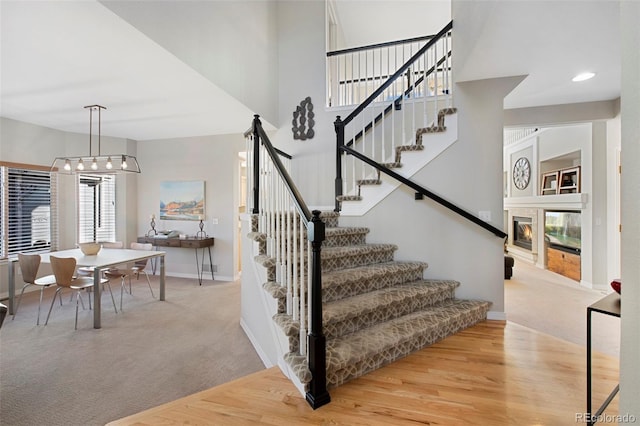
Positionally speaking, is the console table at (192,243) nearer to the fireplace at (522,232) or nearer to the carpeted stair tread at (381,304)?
the carpeted stair tread at (381,304)

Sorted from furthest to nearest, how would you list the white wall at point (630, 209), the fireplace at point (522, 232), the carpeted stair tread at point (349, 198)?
the fireplace at point (522, 232)
the carpeted stair tread at point (349, 198)
the white wall at point (630, 209)

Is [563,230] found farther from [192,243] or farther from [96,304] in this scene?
[96,304]

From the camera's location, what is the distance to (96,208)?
566cm

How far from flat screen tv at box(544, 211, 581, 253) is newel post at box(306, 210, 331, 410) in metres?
6.38

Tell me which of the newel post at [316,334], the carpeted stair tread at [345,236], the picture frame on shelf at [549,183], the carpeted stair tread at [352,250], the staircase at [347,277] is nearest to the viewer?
the newel post at [316,334]

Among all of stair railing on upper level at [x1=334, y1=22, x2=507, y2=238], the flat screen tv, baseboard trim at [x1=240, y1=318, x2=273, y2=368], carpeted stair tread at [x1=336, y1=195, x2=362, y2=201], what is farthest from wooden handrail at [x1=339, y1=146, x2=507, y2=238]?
the flat screen tv

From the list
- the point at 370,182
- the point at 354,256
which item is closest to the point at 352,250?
the point at 354,256

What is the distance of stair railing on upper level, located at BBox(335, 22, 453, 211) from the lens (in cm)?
348

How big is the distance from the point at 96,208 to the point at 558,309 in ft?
26.3

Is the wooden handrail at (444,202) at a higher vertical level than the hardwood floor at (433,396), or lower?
higher

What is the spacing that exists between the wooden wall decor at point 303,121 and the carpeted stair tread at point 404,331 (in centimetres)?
305

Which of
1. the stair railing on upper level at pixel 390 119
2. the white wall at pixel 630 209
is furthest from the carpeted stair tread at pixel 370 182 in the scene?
the white wall at pixel 630 209

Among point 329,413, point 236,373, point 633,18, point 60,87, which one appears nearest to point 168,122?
point 60,87

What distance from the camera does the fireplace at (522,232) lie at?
7.97 meters
